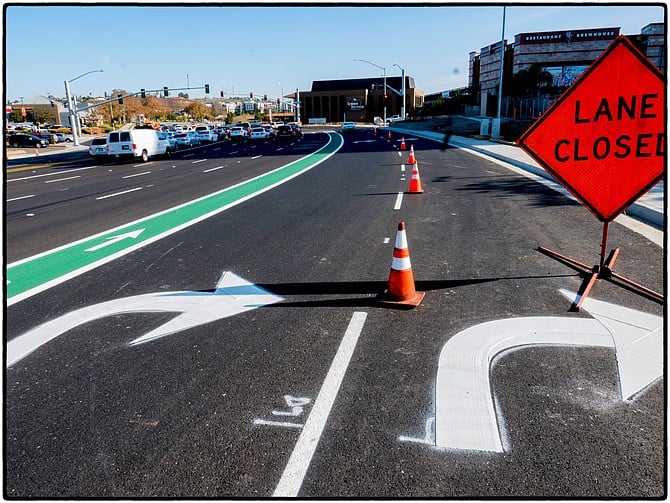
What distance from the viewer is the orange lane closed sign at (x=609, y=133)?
16.9 ft

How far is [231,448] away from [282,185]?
12.8 m

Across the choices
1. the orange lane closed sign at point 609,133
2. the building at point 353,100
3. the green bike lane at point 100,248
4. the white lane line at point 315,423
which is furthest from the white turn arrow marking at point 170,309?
the building at point 353,100

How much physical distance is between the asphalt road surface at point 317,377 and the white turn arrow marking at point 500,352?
0.11 feet

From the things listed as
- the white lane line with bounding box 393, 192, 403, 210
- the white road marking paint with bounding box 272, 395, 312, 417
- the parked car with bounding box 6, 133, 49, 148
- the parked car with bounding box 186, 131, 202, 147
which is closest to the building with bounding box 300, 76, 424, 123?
the parked car with bounding box 186, 131, 202, 147

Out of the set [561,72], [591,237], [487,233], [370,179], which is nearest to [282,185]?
[370,179]

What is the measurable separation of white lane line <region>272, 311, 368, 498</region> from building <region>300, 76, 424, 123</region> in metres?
121

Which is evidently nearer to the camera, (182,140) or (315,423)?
(315,423)

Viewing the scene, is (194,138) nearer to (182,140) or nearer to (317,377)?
(182,140)

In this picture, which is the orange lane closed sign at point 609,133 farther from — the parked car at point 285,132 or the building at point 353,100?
the building at point 353,100

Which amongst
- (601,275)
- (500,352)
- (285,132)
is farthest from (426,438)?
(285,132)

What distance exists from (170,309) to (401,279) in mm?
2409

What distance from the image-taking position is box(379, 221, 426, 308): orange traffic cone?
16.6ft

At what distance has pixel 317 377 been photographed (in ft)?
12.1

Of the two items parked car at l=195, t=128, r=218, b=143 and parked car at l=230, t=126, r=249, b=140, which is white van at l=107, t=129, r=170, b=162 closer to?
parked car at l=195, t=128, r=218, b=143
